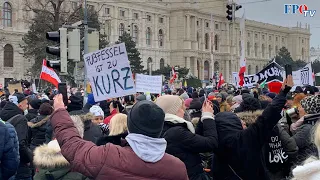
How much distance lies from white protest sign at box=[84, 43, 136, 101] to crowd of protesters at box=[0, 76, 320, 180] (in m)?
0.59

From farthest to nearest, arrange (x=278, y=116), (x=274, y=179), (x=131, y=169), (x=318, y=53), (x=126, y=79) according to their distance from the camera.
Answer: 1. (x=318, y=53)
2. (x=126, y=79)
3. (x=274, y=179)
4. (x=278, y=116)
5. (x=131, y=169)

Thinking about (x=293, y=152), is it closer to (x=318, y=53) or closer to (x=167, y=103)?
(x=167, y=103)

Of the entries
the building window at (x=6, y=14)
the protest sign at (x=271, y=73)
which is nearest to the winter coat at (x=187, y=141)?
the protest sign at (x=271, y=73)

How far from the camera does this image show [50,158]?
3.09 metres

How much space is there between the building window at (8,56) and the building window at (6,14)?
194 cm

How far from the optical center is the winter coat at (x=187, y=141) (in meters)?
3.55

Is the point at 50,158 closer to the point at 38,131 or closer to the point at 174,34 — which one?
the point at 38,131

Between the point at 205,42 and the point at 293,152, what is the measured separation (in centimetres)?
6364

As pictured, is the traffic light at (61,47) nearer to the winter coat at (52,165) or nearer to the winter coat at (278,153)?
the winter coat at (278,153)

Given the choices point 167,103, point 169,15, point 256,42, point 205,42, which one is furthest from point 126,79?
point 256,42

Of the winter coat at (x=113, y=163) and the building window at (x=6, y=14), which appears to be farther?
the building window at (x=6, y=14)

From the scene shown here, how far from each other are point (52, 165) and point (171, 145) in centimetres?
92

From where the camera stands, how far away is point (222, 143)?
12.3 ft

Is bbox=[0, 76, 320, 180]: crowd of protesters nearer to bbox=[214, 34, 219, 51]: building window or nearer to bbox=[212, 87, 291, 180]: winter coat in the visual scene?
bbox=[212, 87, 291, 180]: winter coat
